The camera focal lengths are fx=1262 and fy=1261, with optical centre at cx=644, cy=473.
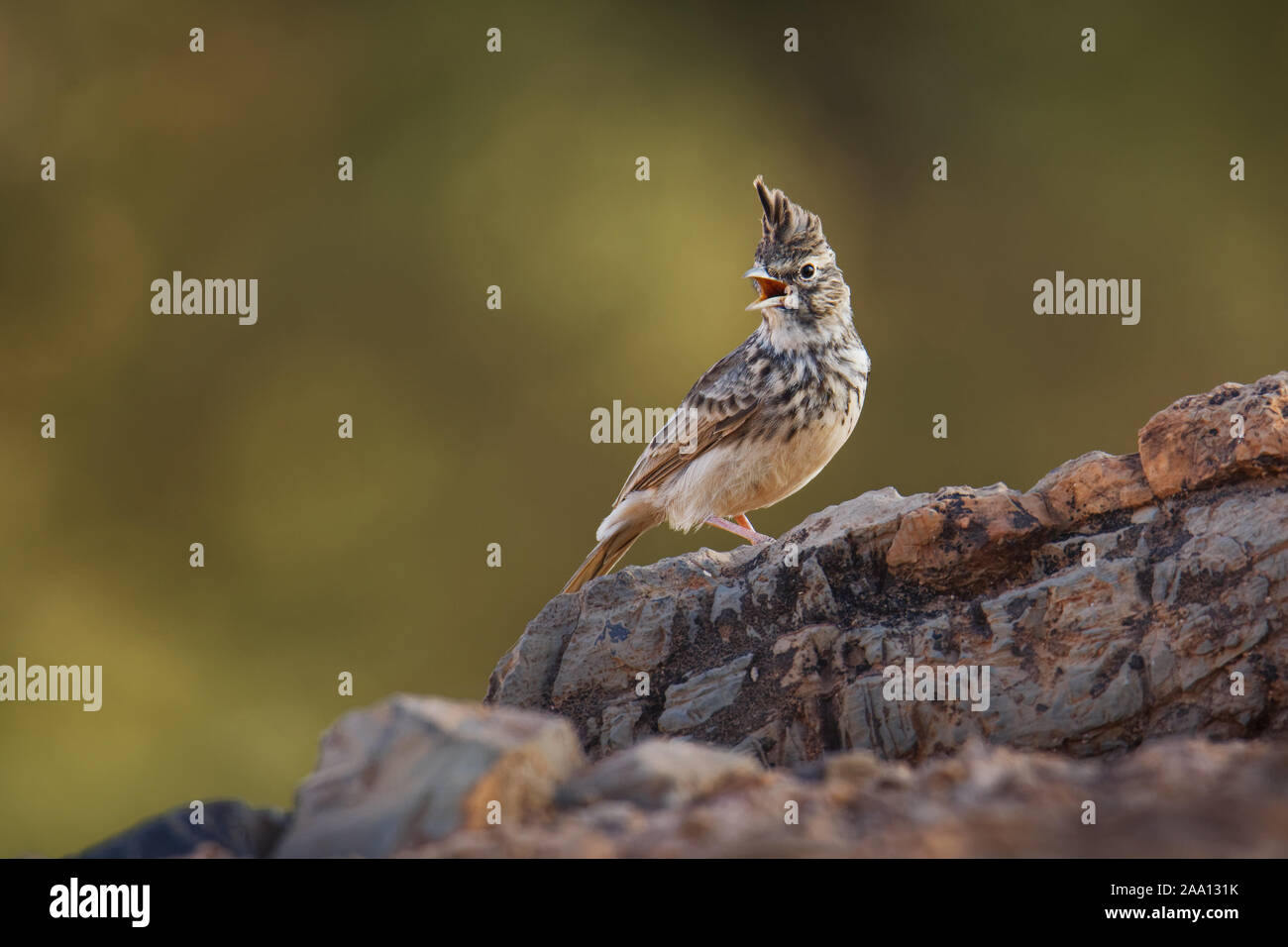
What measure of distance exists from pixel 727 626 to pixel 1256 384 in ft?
8.79

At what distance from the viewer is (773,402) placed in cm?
825

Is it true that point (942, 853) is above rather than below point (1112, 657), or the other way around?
below

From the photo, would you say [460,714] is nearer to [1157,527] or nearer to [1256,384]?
[1157,527]

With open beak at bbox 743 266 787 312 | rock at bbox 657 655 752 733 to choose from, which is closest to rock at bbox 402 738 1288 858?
rock at bbox 657 655 752 733

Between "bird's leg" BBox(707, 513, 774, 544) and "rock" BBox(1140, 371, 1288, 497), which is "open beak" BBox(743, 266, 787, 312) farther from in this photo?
"rock" BBox(1140, 371, 1288, 497)

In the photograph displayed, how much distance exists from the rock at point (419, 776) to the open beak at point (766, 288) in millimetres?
4829

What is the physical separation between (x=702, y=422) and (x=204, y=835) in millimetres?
5145

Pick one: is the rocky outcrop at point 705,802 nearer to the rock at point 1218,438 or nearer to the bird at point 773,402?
the rock at point 1218,438

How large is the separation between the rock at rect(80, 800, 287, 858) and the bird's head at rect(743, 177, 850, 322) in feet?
17.2

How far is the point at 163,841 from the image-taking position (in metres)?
3.96

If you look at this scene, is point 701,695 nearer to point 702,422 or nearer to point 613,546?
point 702,422

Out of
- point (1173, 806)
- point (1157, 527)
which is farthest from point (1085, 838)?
point (1157, 527)

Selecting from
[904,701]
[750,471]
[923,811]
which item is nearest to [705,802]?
[923,811]

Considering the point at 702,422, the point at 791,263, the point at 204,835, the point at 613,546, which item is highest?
the point at 791,263
